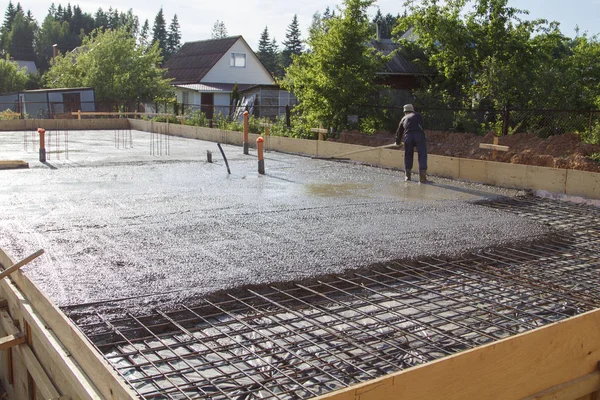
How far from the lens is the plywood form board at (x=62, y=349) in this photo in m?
3.33

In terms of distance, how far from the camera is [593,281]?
6258mm

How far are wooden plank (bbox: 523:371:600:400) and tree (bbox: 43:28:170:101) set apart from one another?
34320mm

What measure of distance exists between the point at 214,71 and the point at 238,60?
2.78 meters

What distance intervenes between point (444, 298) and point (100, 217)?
5.46 meters

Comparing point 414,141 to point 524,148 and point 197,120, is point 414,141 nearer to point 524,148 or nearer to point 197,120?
point 524,148

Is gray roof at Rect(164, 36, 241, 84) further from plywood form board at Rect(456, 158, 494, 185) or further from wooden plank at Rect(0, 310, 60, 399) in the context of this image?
wooden plank at Rect(0, 310, 60, 399)

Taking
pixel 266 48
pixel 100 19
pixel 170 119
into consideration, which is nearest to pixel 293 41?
pixel 266 48

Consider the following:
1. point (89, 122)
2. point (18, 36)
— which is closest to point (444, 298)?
point (89, 122)

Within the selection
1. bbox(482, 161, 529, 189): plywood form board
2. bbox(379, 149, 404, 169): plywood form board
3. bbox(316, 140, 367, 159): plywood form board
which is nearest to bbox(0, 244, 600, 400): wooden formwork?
bbox(482, 161, 529, 189): plywood form board

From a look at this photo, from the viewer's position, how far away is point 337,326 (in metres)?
4.95

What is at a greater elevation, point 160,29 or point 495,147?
point 160,29

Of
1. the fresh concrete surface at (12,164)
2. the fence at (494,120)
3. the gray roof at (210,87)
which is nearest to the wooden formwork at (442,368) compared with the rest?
the fence at (494,120)

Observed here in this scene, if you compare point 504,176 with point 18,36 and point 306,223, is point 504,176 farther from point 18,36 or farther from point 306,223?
point 18,36

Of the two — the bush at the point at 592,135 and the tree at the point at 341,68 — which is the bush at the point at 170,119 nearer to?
the tree at the point at 341,68
